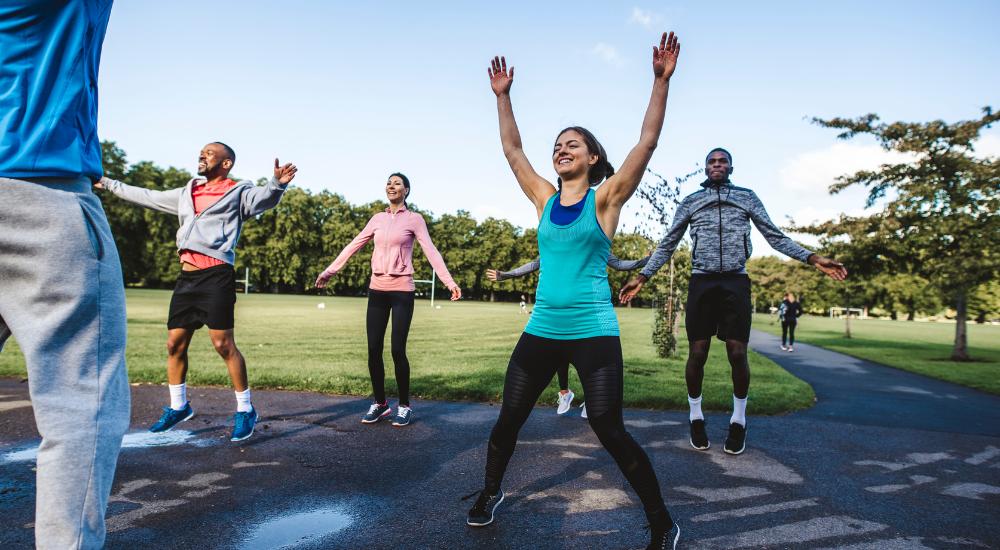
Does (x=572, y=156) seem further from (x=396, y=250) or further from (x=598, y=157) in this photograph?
(x=396, y=250)

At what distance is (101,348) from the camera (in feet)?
5.64

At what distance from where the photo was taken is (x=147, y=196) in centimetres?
468

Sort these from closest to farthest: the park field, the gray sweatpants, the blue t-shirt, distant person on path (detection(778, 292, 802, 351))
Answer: the gray sweatpants < the blue t-shirt < the park field < distant person on path (detection(778, 292, 802, 351))

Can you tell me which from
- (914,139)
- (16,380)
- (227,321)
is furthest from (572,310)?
(914,139)

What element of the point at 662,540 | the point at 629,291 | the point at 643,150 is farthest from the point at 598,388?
the point at 629,291

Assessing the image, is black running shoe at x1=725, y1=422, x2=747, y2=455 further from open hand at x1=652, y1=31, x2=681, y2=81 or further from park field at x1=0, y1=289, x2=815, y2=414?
open hand at x1=652, y1=31, x2=681, y2=81

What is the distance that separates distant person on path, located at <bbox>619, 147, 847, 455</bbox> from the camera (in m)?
4.76

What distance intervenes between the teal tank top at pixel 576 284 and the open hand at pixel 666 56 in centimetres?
69

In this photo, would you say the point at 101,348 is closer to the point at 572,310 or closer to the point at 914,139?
the point at 572,310

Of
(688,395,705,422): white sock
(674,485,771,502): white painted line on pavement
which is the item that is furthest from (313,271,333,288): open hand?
(674,485,771,502): white painted line on pavement

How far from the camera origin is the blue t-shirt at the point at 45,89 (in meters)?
1.73

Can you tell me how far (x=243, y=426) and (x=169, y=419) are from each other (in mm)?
664

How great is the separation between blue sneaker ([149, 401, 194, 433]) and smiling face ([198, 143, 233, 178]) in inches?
77.1

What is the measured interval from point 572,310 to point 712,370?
8612 millimetres
